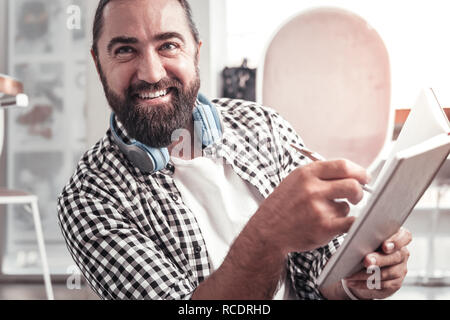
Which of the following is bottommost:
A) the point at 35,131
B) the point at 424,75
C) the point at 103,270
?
the point at 103,270

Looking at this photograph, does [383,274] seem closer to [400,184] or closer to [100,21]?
[400,184]

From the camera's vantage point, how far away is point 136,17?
63 centimetres

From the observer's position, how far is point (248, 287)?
0.45m

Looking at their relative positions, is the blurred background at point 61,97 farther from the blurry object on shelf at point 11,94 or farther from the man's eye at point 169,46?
the man's eye at point 169,46

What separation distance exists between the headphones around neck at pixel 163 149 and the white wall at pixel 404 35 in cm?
35

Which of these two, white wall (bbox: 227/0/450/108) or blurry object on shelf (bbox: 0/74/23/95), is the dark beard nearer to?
blurry object on shelf (bbox: 0/74/23/95)

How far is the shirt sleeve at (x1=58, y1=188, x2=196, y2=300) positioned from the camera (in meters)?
0.52

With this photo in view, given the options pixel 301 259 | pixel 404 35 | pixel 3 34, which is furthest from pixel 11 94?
pixel 404 35

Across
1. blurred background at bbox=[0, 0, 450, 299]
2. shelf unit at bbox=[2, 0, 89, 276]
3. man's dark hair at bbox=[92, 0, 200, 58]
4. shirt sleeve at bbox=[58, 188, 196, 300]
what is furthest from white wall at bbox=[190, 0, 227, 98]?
shirt sleeve at bbox=[58, 188, 196, 300]

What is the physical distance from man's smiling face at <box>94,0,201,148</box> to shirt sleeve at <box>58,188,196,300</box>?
0.12 m

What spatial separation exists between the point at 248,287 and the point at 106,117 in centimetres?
51

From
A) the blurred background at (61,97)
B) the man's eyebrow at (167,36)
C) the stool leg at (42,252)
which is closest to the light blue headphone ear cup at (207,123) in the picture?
the man's eyebrow at (167,36)
